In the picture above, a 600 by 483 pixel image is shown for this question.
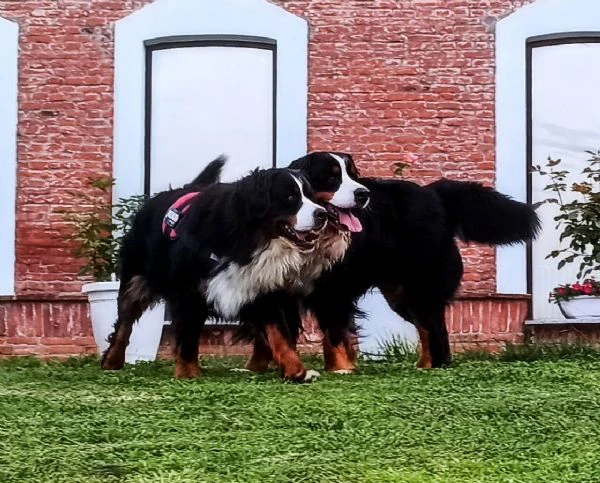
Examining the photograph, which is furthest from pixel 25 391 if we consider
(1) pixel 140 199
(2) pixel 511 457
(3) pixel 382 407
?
(1) pixel 140 199

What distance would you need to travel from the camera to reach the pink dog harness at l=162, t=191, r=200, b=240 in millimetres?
6148

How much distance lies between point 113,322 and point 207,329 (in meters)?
1.04

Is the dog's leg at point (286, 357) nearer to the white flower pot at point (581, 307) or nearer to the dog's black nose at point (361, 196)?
the dog's black nose at point (361, 196)

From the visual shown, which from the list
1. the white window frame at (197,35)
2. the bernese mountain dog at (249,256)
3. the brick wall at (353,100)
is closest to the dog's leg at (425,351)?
the bernese mountain dog at (249,256)

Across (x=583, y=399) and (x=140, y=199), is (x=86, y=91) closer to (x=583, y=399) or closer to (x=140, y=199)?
(x=140, y=199)

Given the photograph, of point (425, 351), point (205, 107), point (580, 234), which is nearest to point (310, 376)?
point (425, 351)

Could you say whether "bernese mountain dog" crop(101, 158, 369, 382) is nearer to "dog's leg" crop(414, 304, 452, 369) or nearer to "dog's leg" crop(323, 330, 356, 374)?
"dog's leg" crop(323, 330, 356, 374)

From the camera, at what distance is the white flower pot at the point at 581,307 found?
809 centimetres

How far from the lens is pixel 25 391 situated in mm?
5523

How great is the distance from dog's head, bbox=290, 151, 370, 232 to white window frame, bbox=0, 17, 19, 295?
134 inches

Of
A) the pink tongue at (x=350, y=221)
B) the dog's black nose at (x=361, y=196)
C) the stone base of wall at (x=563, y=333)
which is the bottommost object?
the stone base of wall at (x=563, y=333)

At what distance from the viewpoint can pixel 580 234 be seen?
25.2 feet

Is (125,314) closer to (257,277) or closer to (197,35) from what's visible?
(257,277)

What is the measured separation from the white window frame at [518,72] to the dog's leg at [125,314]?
2965 millimetres
